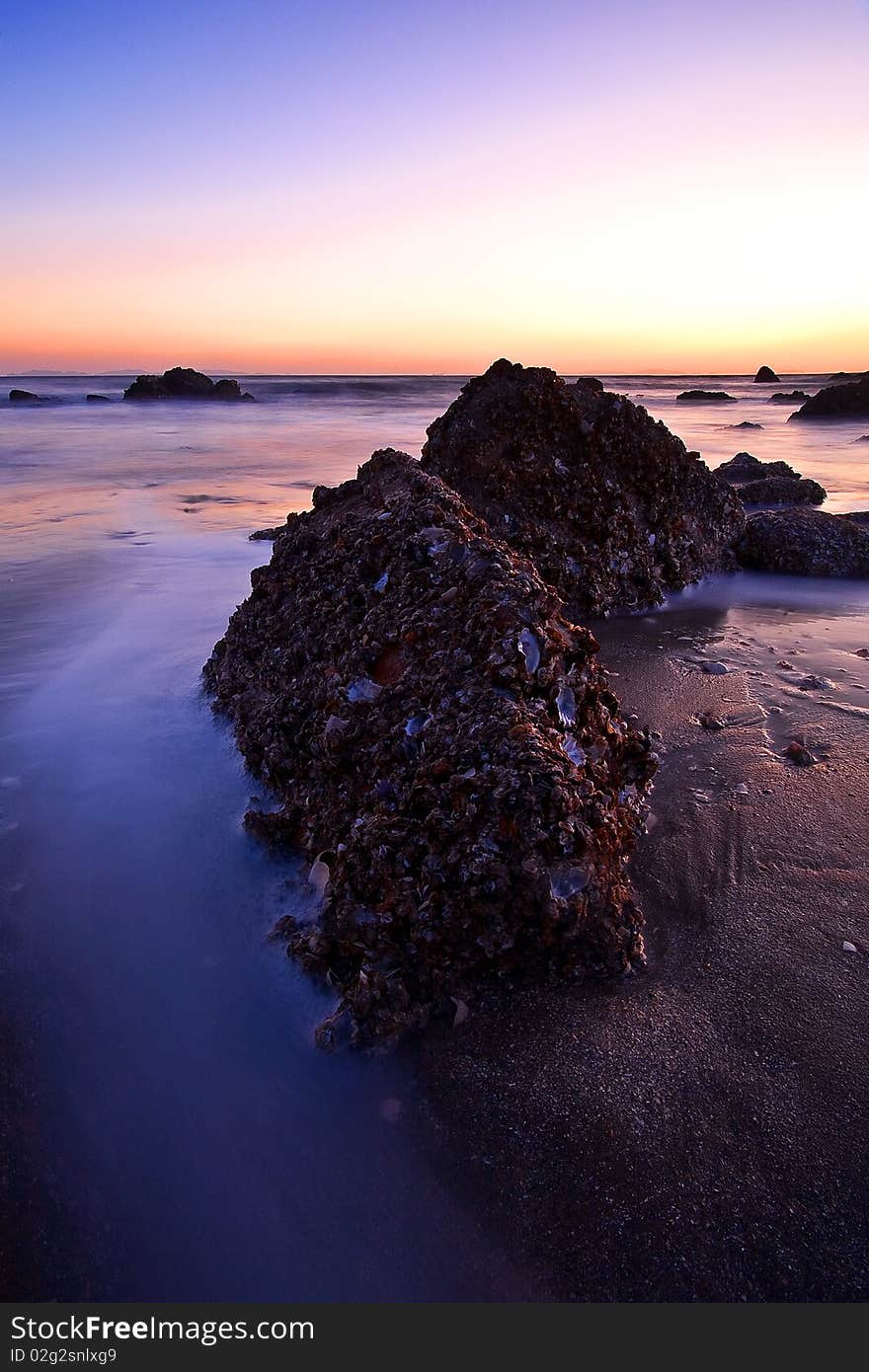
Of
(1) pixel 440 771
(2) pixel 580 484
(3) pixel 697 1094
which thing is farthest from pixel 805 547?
(3) pixel 697 1094

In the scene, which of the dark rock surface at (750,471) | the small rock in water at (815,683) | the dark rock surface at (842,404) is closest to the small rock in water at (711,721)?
the small rock in water at (815,683)

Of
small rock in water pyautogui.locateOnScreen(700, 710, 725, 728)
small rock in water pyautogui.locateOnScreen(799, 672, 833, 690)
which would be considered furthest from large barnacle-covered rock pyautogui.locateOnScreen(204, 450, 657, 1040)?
small rock in water pyautogui.locateOnScreen(799, 672, 833, 690)

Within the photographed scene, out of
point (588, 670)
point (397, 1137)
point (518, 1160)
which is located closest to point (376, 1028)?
point (397, 1137)

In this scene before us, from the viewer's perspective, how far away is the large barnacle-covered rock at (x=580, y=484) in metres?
5.80

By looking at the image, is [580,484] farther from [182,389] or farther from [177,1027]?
[182,389]

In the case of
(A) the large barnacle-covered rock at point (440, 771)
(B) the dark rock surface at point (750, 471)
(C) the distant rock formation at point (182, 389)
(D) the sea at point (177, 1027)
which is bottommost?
(D) the sea at point (177, 1027)

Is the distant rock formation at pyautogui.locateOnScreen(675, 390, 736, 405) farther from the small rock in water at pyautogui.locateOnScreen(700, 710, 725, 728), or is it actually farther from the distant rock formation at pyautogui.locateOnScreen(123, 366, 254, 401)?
the small rock in water at pyautogui.locateOnScreen(700, 710, 725, 728)

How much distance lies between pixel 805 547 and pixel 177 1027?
20.9 feet

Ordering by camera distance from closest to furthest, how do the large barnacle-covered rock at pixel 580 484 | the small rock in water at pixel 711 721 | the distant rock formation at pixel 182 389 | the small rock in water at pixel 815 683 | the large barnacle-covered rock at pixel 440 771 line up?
the large barnacle-covered rock at pixel 440 771 → the small rock in water at pixel 711 721 → the small rock in water at pixel 815 683 → the large barnacle-covered rock at pixel 580 484 → the distant rock formation at pixel 182 389

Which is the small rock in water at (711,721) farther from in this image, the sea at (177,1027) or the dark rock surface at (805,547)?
the dark rock surface at (805,547)

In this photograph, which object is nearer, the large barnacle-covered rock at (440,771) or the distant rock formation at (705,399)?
the large barnacle-covered rock at (440,771)

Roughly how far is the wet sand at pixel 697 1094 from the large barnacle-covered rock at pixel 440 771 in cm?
18

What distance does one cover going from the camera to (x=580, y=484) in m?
6.02

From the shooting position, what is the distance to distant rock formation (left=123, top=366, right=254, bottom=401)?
45312 millimetres
